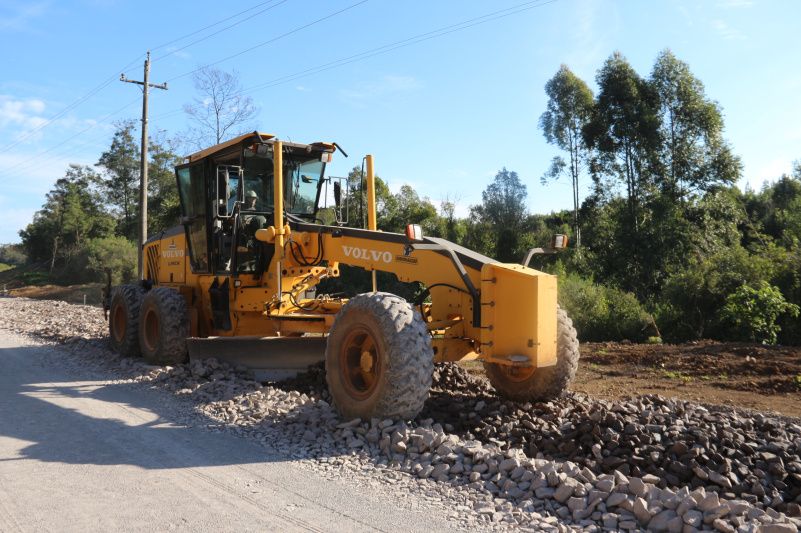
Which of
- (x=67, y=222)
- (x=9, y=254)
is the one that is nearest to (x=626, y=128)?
(x=67, y=222)

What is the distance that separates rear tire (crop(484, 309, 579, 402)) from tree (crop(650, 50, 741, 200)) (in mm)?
20298

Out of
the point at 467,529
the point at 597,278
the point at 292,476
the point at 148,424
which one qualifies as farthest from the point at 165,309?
the point at 597,278

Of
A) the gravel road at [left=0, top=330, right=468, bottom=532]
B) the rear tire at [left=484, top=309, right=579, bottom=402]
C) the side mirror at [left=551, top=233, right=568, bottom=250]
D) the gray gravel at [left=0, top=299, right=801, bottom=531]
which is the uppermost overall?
the side mirror at [left=551, top=233, right=568, bottom=250]

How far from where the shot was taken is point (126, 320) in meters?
10.2

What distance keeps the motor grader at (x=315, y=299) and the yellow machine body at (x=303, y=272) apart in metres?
0.02

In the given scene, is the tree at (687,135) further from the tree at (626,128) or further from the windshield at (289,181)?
the windshield at (289,181)

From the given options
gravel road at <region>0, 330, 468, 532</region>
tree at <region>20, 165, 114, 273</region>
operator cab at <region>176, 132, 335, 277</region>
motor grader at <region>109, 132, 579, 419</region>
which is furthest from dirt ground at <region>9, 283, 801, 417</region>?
tree at <region>20, 165, 114, 273</region>

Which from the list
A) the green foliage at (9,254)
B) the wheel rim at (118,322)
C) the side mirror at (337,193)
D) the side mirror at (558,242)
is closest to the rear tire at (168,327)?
the wheel rim at (118,322)

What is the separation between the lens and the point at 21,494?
4.24 m

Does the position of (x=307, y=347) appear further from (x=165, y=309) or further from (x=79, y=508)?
(x=79, y=508)

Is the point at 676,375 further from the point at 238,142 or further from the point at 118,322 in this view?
the point at 118,322

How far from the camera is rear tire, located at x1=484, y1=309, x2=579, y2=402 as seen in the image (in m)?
6.16

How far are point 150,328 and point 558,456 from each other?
6954 millimetres

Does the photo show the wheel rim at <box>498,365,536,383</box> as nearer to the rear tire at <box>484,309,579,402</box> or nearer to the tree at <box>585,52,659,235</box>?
the rear tire at <box>484,309,579,402</box>
